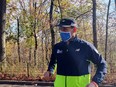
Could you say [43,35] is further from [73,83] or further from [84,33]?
[73,83]

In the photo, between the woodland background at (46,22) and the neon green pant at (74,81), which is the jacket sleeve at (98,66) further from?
the woodland background at (46,22)

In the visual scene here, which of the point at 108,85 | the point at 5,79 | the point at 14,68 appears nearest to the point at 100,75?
the point at 108,85

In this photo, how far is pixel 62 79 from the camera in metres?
4.25

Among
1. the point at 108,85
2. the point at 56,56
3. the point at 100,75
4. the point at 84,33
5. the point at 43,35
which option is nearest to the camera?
the point at 100,75

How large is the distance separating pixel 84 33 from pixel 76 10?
7702mm

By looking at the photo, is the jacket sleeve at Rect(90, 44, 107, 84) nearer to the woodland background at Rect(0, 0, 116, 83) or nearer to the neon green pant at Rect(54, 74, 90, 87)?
the neon green pant at Rect(54, 74, 90, 87)

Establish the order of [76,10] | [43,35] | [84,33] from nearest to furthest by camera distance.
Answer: [76,10]
[43,35]
[84,33]

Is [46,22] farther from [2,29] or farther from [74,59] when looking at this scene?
[74,59]

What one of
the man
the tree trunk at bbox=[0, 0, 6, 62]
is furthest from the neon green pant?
the tree trunk at bbox=[0, 0, 6, 62]

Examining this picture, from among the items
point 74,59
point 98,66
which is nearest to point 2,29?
point 74,59

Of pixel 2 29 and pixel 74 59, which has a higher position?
pixel 2 29

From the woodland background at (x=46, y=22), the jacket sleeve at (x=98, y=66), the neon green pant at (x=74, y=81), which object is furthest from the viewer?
the woodland background at (x=46, y=22)

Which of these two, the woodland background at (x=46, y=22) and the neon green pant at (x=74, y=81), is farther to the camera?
the woodland background at (x=46, y=22)

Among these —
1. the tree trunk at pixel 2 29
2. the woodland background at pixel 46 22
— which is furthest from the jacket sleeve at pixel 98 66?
the woodland background at pixel 46 22
